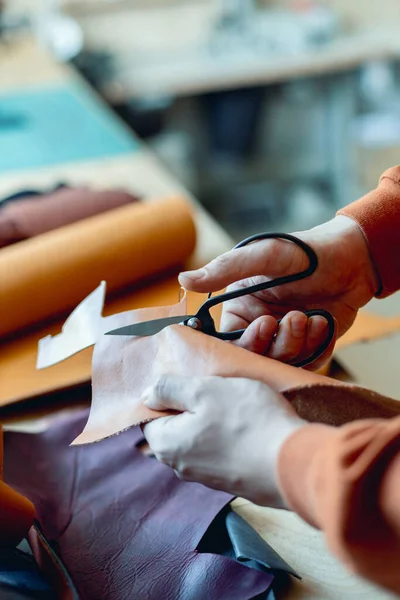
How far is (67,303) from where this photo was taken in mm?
1029

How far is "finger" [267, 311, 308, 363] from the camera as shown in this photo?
70 centimetres

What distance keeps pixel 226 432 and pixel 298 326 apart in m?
0.21

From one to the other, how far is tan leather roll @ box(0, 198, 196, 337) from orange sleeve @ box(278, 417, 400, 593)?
0.64 metres

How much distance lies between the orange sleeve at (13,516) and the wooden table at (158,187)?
8.1 inches

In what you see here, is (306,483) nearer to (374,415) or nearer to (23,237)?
(374,415)

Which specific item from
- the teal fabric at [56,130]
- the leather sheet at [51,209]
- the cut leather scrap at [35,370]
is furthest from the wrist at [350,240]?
the teal fabric at [56,130]

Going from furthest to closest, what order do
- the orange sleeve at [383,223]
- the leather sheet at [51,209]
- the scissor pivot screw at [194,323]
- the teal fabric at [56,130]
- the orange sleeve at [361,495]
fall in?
the teal fabric at [56,130] → the leather sheet at [51,209] → the orange sleeve at [383,223] → the scissor pivot screw at [194,323] → the orange sleeve at [361,495]

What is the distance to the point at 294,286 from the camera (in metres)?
0.79

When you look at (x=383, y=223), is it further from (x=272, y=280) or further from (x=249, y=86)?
(x=249, y=86)

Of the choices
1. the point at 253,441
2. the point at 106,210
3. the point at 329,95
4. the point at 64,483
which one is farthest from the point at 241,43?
the point at 253,441

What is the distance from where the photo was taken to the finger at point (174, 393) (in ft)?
1.84

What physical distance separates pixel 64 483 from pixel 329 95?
2.58 m

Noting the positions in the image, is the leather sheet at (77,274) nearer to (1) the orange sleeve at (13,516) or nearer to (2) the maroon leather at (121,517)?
(2) the maroon leather at (121,517)

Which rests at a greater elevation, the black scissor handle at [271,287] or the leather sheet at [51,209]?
the leather sheet at [51,209]
